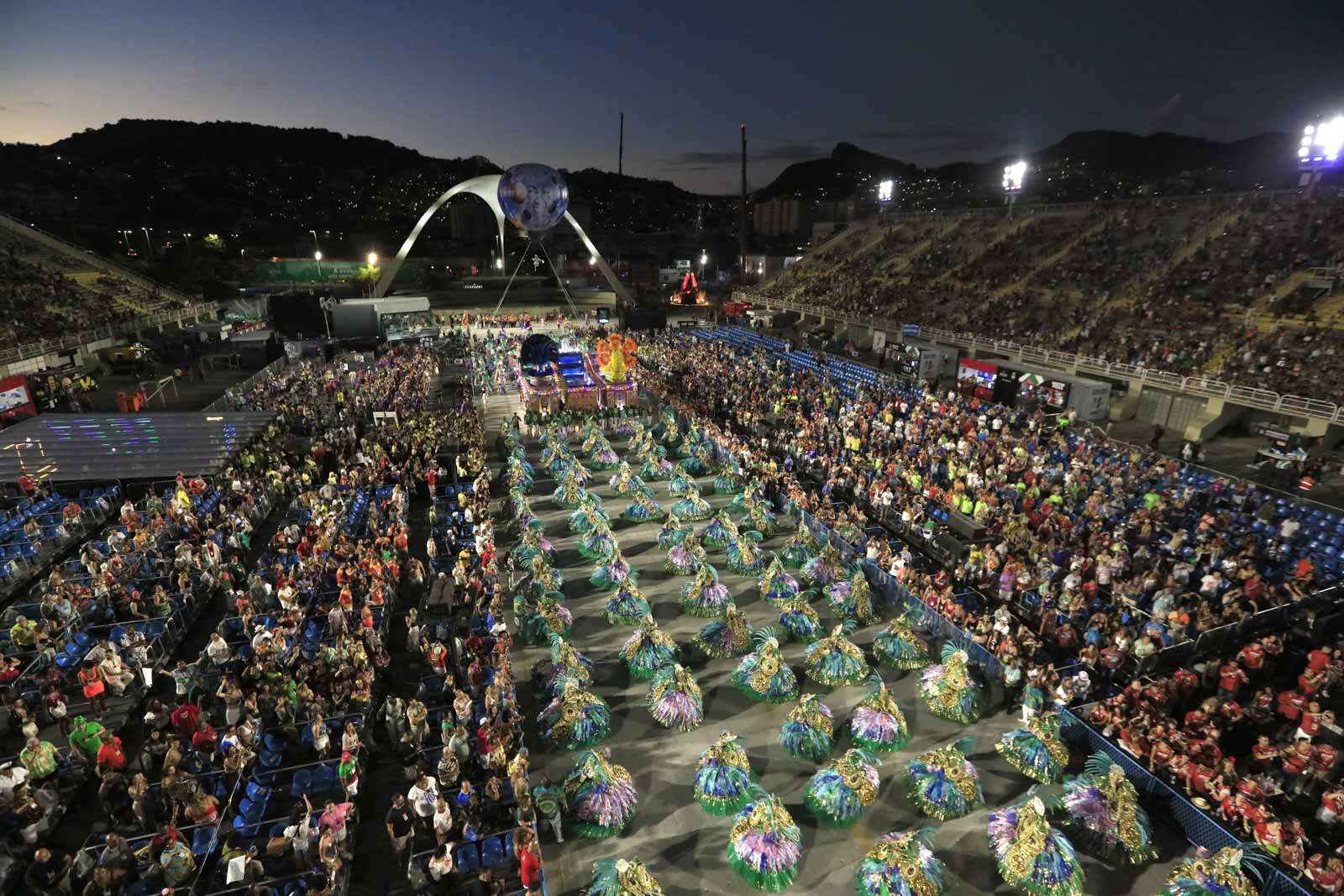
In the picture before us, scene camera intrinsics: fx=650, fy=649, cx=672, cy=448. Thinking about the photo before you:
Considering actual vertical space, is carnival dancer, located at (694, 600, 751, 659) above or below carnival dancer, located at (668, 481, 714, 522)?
below

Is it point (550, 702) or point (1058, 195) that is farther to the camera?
point (1058, 195)

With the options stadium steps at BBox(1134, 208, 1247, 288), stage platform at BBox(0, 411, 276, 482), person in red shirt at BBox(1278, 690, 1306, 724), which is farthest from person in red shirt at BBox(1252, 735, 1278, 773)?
stadium steps at BBox(1134, 208, 1247, 288)

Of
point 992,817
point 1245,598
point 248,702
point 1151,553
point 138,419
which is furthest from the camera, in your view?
point 138,419

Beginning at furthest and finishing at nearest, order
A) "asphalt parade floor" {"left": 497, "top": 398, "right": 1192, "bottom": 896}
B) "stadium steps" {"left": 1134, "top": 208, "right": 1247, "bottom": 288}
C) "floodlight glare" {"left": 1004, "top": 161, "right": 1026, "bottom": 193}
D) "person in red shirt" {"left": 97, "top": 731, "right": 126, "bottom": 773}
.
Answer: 1. "floodlight glare" {"left": 1004, "top": 161, "right": 1026, "bottom": 193}
2. "stadium steps" {"left": 1134, "top": 208, "right": 1247, "bottom": 288}
3. "person in red shirt" {"left": 97, "top": 731, "right": 126, "bottom": 773}
4. "asphalt parade floor" {"left": 497, "top": 398, "right": 1192, "bottom": 896}

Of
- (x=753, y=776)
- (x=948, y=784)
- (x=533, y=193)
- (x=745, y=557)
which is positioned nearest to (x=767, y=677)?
(x=753, y=776)

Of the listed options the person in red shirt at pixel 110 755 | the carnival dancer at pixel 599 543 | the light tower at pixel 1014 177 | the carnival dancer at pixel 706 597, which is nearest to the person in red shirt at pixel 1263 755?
the carnival dancer at pixel 706 597

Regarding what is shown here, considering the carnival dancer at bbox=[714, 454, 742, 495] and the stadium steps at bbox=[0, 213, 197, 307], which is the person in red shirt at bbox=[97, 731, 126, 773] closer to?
the carnival dancer at bbox=[714, 454, 742, 495]

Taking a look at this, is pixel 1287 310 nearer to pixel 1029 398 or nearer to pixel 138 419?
pixel 1029 398

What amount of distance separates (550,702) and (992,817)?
23.3ft

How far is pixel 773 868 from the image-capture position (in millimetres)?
8438

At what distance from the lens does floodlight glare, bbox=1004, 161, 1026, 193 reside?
4512 cm

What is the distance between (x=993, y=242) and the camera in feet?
146

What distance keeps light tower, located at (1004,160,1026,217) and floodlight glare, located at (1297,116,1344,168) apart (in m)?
17.0

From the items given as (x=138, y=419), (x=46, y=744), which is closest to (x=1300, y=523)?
(x=46, y=744)
